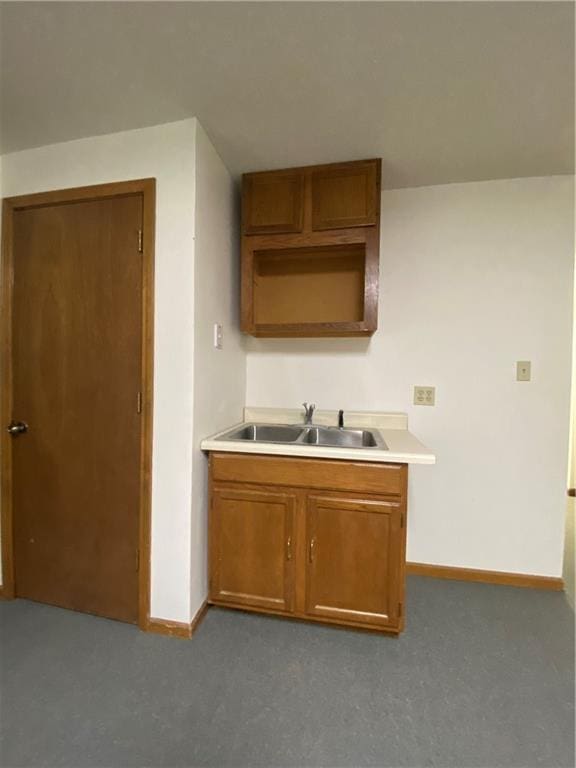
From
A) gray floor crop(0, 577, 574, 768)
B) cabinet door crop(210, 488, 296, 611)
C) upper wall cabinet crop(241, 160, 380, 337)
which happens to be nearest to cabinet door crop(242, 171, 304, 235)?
upper wall cabinet crop(241, 160, 380, 337)

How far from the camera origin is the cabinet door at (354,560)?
1434 millimetres

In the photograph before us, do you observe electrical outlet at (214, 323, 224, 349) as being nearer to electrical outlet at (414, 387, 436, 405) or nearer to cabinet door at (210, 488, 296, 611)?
cabinet door at (210, 488, 296, 611)

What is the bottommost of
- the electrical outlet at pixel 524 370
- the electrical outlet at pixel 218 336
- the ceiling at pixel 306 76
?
the electrical outlet at pixel 524 370

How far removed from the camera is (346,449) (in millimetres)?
1458

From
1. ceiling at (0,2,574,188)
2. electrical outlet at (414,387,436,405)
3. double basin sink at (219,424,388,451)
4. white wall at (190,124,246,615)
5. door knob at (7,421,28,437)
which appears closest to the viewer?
ceiling at (0,2,574,188)

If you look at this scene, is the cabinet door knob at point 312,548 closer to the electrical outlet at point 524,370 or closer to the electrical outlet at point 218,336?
the electrical outlet at point 218,336

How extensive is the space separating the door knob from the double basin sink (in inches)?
41.9

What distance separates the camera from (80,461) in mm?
1628

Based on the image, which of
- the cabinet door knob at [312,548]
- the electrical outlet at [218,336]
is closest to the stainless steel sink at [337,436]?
the cabinet door knob at [312,548]

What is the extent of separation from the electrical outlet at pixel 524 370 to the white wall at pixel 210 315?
168cm

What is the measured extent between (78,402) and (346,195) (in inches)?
68.2

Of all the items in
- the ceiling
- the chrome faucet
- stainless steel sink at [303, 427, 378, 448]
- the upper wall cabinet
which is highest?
the ceiling

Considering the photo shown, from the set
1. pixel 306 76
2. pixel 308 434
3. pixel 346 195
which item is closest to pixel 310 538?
pixel 308 434

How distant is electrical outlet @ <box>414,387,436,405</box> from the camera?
201cm
